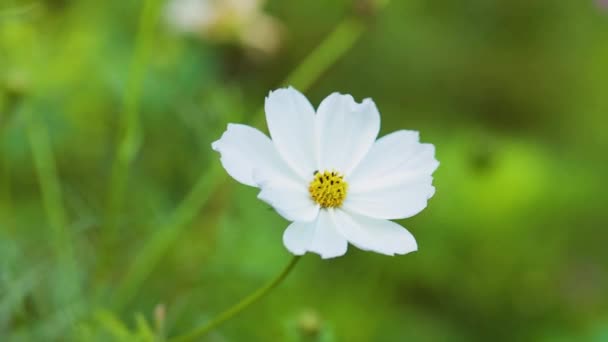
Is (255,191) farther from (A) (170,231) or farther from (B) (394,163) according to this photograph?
(B) (394,163)

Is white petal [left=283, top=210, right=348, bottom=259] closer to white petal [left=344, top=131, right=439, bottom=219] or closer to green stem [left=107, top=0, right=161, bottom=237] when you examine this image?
white petal [left=344, top=131, right=439, bottom=219]

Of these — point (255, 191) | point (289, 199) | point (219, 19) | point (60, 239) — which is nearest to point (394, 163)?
point (289, 199)

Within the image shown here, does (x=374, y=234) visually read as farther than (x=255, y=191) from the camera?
No

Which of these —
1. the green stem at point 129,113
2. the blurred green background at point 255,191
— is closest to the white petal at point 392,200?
the blurred green background at point 255,191

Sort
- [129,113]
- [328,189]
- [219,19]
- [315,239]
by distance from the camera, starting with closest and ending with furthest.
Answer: [315,239]
[328,189]
[129,113]
[219,19]

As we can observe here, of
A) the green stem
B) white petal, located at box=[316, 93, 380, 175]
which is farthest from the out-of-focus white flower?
white petal, located at box=[316, 93, 380, 175]

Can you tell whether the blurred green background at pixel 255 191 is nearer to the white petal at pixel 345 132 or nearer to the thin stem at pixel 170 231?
the thin stem at pixel 170 231

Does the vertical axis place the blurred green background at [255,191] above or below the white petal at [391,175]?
above

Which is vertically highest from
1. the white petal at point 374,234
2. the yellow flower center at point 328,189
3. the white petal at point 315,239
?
the yellow flower center at point 328,189
